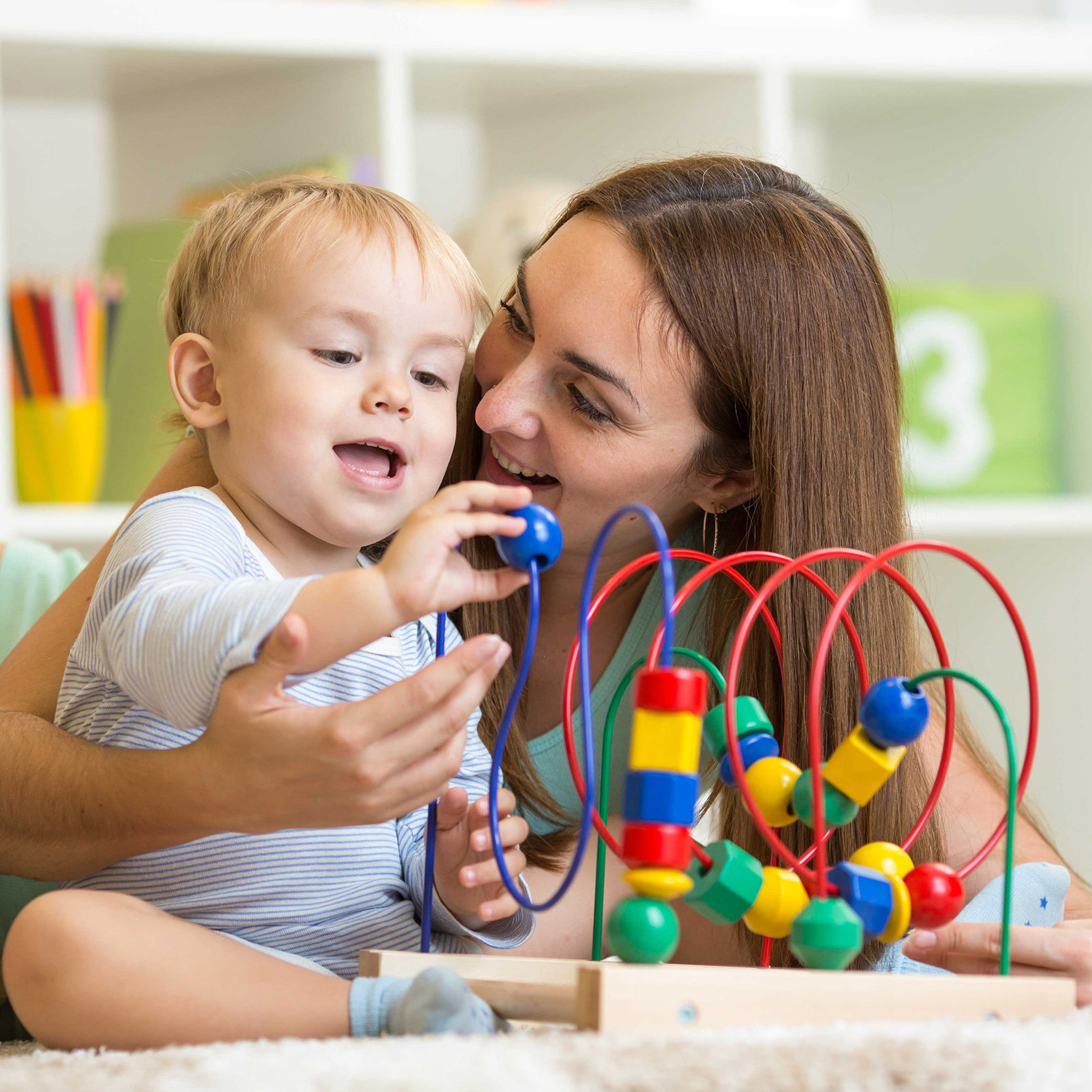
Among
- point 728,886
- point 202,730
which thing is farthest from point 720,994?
point 202,730

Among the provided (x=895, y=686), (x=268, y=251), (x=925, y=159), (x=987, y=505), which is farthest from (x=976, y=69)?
(x=895, y=686)

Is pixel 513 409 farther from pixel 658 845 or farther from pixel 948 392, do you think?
pixel 948 392

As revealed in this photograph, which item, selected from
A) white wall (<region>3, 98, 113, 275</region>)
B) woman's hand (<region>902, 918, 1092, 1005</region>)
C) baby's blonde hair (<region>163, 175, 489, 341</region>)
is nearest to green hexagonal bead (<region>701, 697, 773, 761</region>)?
woman's hand (<region>902, 918, 1092, 1005</region>)

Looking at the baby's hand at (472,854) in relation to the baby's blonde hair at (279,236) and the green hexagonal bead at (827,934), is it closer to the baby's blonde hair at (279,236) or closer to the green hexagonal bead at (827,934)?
the green hexagonal bead at (827,934)

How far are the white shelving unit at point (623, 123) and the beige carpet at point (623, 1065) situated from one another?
1197 millimetres

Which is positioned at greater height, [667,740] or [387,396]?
[387,396]

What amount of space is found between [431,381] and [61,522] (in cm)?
90

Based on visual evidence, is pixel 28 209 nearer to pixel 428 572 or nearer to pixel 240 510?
pixel 240 510

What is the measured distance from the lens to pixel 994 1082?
652 mm

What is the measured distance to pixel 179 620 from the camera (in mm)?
752

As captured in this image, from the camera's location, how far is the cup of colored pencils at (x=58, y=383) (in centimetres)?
183

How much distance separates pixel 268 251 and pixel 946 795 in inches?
32.5

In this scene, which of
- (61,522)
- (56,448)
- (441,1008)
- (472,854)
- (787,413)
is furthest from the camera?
(56,448)

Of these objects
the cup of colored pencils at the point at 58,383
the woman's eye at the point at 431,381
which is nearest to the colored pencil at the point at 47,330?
the cup of colored pencils at the point at 58,383
